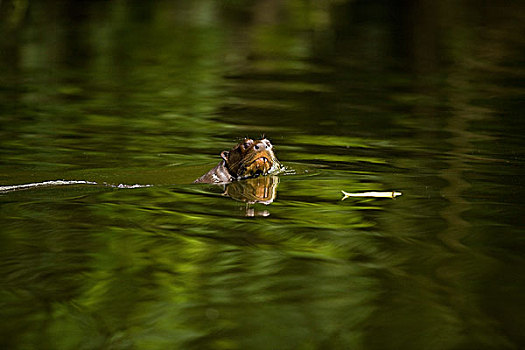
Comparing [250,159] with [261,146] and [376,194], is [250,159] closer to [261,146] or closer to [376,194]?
A: [261,146]

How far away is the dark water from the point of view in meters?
4.18

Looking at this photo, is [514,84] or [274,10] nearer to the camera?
[514,84]

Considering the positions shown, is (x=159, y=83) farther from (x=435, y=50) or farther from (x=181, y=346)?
(x=181, y=346)

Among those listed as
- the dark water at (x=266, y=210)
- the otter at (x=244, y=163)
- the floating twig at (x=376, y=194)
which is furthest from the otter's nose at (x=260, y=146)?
the floating twig at (x=376, y=194)

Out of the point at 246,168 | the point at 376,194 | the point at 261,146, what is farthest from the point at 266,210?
the point at 246,168

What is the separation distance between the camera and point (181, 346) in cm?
388

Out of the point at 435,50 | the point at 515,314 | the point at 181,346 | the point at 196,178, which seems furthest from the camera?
the point at 435,50

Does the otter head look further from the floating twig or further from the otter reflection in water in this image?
the floating twig

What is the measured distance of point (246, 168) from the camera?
7953 millimetres

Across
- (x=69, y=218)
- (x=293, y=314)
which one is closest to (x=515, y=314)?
(x=293, y=314)

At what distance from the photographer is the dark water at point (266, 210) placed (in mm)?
4180

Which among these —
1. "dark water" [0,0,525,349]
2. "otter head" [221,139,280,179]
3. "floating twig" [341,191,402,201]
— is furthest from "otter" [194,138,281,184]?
"floating twig" [341,191,402,201]

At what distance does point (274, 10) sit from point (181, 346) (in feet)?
91.1

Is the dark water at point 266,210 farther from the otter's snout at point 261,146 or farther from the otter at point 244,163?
the otter's snout at point 261,146
